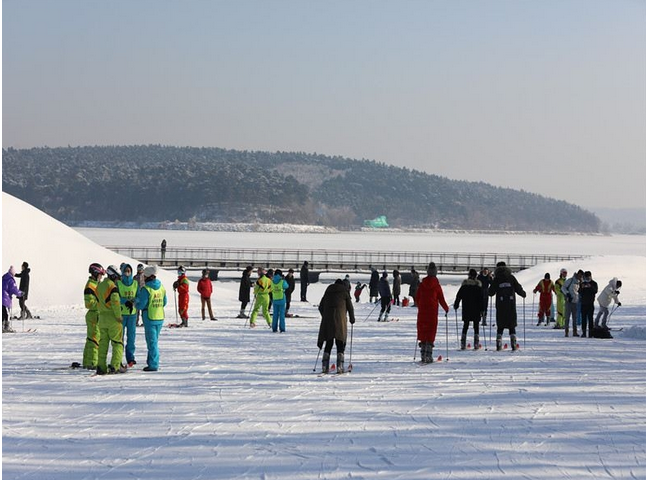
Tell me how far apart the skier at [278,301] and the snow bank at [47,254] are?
34.0ft

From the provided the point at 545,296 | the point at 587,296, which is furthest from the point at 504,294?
the point at 545,296

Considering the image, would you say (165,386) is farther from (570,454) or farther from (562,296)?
(562,296)

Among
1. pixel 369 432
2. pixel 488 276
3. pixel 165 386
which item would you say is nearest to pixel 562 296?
pixel 488 276

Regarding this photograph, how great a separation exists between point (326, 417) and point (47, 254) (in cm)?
2264

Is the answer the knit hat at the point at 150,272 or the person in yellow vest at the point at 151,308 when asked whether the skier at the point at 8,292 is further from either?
the person in yellow vest at the point at 151,308

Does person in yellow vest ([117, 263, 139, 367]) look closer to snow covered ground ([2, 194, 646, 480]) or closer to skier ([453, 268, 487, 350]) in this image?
snow covered ground ([2, 194, 646, 480])

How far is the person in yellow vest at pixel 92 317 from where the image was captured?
11344 millimetres

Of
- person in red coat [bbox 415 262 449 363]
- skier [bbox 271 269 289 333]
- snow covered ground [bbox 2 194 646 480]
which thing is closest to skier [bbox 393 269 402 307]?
skier [bbox 271 269 289 333]

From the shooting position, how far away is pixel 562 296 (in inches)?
770

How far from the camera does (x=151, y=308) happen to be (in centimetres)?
1167

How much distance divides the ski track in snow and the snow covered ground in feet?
Answer: 0.07

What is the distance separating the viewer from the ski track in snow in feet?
22.1

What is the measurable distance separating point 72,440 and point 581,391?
5.43 metres

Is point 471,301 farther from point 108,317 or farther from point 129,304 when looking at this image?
point 108,317
